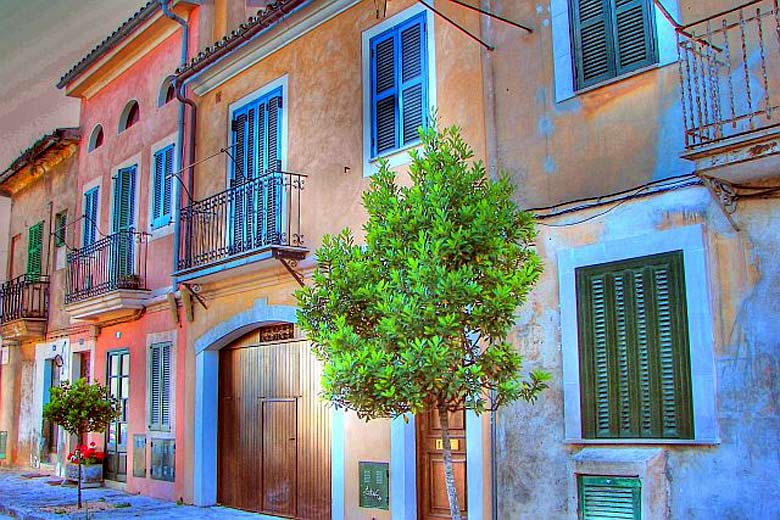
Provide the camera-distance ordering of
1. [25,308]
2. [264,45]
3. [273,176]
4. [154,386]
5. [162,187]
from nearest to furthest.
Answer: [273,176] → [264,45] → [154,386] → [162,187] → [25,308]

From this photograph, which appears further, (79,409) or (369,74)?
(79,409)

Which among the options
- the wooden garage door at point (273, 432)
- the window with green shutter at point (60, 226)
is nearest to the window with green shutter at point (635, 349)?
the wooden garage door at point (273, 432)

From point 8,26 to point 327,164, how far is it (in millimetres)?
34255

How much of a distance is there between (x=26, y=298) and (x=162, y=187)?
8.70 m

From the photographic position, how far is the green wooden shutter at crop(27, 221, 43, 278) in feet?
78.9

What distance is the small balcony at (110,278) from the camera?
17484 mm

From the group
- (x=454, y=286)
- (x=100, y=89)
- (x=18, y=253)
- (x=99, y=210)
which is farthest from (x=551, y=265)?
(x=18, y=253)

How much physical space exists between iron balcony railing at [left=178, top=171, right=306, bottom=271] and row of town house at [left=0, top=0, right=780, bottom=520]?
0.21 ft

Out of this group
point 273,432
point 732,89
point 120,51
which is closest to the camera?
point 732,89

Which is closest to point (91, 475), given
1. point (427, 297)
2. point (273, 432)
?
point (273, 432)

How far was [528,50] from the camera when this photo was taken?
31.9ft

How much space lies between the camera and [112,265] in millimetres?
18094

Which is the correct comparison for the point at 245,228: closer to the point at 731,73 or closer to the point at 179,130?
the point at 179,130

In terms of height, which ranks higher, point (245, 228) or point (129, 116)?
point (129, 116)
